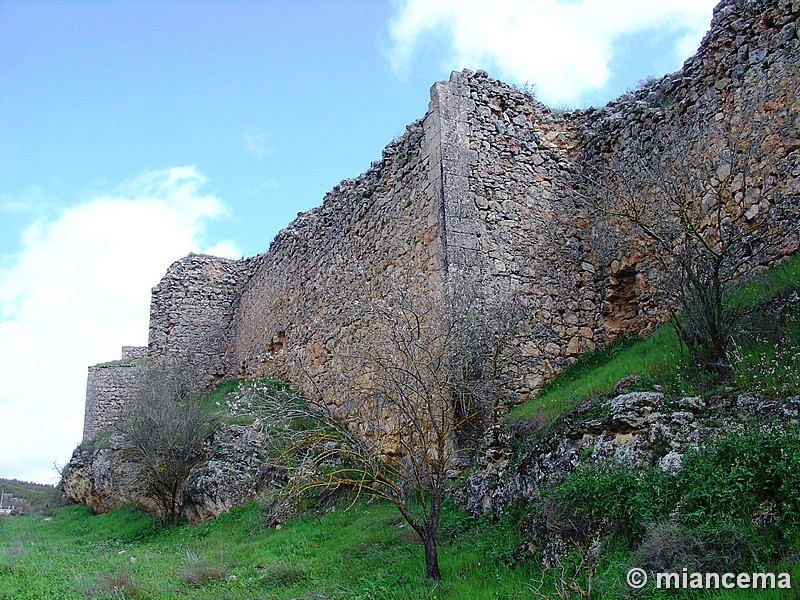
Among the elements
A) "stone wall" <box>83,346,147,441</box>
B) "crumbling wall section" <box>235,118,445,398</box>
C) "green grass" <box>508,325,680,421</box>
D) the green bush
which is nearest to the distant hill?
"stone wall" <box>83,346,147,441</box>

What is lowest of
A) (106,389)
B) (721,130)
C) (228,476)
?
(228,476)

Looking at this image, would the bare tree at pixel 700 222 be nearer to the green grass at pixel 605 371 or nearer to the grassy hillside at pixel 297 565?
the green grass at pixel 605 371

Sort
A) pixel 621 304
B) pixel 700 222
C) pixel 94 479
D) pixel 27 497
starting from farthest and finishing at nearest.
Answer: pixel 27 497, pixel 94 479, pixel 621 304, pixel 700 222

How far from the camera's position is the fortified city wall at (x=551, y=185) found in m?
8.66

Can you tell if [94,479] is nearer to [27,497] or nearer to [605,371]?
[27,497]

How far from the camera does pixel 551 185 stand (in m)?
11.4

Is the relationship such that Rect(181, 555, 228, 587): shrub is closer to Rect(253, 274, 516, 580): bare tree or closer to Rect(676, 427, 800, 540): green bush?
Rect(253, 274, 516, 580): bare tree

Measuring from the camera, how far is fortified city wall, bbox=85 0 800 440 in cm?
866

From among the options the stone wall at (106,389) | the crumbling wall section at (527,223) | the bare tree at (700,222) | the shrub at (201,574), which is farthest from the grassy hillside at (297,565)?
the stone wall at (106,389)

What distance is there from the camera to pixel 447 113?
10.8 meters

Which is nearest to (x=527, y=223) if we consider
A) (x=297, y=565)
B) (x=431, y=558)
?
(x=431, y=558)

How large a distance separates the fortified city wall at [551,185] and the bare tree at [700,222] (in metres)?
0.10

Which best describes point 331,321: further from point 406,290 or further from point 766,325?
point 766,325

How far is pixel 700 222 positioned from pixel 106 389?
20483 millimetres
